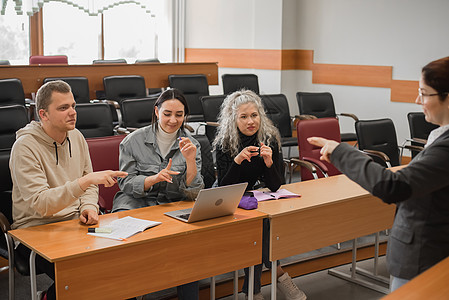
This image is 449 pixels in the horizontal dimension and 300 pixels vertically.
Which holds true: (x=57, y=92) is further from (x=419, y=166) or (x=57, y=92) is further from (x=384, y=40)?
(x=384, y=40)

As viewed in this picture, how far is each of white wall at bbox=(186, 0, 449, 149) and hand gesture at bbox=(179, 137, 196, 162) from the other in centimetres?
448

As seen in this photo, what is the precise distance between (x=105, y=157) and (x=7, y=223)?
86 cm

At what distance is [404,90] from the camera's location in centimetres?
699

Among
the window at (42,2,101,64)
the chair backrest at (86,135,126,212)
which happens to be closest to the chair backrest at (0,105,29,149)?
the chair backrest at (86,135,126,212)

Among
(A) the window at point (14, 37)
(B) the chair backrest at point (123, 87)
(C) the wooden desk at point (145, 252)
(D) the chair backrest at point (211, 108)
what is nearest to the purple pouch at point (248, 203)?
(C) the wooden desk at point (145, 252)

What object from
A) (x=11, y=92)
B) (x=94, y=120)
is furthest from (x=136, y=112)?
(x=11, y=92)

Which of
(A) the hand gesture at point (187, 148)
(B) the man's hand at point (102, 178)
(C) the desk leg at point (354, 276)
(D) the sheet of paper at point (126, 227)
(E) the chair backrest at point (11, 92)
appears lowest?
(C) the desk leg at point (354, 276)

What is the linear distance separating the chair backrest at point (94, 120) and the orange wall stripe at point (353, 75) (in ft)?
13.1

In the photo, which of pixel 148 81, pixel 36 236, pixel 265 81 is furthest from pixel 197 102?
pixel 36 236

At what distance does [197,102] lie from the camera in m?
6.62

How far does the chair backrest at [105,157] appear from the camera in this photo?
3494 mm

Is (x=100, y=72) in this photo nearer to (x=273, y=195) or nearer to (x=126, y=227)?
(x=273, y=195)

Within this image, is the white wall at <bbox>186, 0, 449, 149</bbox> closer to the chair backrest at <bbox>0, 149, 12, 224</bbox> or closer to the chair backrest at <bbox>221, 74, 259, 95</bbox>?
the chair backrest at <bbox>221, 74, 259, 95</bbox>

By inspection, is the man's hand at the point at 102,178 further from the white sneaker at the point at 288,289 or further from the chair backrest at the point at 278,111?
the chair backrest at the point at 278,111
